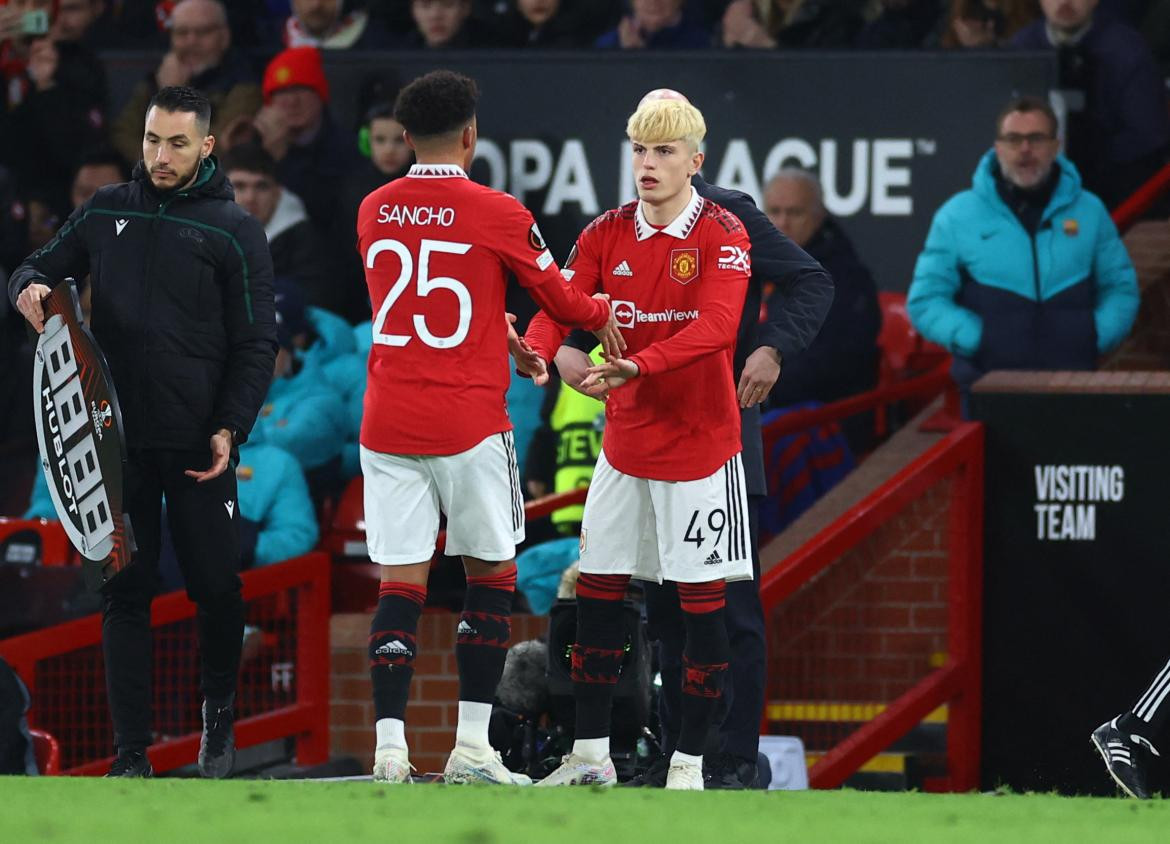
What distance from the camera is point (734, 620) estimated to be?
6977 mm

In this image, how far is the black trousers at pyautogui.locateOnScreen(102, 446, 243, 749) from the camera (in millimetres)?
6730

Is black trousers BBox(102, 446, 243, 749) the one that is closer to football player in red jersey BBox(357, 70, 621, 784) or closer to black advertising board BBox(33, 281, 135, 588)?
black advertising board BBox(33, 281, 135, 588)

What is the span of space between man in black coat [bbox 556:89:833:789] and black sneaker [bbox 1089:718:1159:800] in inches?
54.8

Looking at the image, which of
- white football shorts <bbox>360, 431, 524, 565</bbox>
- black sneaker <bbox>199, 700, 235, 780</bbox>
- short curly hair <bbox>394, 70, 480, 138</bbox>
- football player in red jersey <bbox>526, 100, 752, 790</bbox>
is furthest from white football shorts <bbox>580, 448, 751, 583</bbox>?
black sneaker <bbox>199, 700, 235, 780</bbox>

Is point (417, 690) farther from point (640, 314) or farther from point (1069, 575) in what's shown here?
point (640, 314)

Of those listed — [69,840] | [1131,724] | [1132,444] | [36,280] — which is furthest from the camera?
[1132,444]

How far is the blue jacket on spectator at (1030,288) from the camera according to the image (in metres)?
9.68

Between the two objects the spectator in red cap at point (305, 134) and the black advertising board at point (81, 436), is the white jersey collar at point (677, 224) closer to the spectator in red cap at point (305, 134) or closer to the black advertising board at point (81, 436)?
the black advertising board at point (81, 436)

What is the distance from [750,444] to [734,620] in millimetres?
543

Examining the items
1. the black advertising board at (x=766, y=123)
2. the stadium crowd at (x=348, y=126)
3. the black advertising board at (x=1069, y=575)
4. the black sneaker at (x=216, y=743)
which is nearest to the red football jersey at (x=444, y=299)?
the black sneaker at (x=216, y=743)

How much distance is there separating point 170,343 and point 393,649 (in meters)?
1.20

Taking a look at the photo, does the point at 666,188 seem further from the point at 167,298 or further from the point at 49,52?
the point at 49,52

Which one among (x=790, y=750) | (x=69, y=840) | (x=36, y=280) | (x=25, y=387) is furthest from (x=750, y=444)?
(x=25, y=387)

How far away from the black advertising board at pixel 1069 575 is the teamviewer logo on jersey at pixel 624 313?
113 inches
